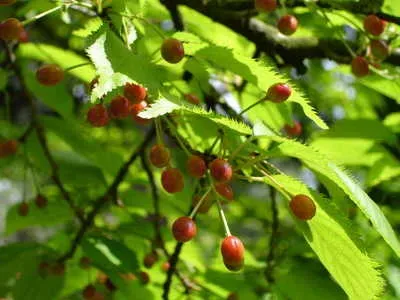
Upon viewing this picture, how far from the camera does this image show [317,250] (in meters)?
1.42

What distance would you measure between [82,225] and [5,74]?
555mm

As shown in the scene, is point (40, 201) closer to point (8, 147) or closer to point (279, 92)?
point (8, 147)

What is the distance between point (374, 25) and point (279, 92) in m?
0.59

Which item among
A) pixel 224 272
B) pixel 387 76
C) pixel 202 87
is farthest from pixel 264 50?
pixel 224 272

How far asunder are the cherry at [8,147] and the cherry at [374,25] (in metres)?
1.21

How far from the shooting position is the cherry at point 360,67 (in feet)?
6.31

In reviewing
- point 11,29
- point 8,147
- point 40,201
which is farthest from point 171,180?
point 40,201

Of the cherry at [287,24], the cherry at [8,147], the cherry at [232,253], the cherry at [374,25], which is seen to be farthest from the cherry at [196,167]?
the cherry at [8,147]

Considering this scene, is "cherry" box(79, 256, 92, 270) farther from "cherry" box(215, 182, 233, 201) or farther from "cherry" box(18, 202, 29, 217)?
"cherry" box(215, 182, 233, 201)

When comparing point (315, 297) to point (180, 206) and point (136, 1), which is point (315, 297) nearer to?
point (180, 206)

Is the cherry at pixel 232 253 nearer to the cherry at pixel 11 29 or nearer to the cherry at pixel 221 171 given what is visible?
the cherry at pixel 221 171

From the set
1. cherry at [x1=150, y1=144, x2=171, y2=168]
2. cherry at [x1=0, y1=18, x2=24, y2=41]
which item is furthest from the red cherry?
cherry at [x1=150, y1=144, x2=171, y2=168]

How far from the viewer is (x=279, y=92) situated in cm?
147

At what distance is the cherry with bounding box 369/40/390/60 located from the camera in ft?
6.45
